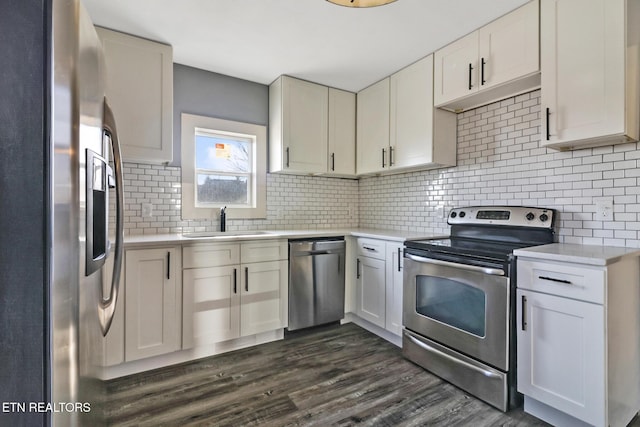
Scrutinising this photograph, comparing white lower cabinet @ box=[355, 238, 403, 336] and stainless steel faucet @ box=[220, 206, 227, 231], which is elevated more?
stainless steel faucet @ box=[220, 206, 227, 231]

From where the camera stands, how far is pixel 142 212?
267 cm

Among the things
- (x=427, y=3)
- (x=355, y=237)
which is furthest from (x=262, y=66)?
(x=355, y=237)

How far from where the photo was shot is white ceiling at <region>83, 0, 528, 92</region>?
205 centimetres

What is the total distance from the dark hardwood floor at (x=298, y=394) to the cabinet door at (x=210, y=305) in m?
0.19

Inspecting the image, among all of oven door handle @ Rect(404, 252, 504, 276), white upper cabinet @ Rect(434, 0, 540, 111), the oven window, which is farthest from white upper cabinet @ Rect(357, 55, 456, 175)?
the oven window

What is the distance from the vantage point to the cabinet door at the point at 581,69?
5.48ft

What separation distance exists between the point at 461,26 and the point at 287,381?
2788mm

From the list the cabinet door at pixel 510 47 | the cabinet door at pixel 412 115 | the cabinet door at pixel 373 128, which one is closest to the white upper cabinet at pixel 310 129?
the cabinet door at pixel 373 128

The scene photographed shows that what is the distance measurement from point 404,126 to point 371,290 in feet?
5.15

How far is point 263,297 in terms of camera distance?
271 centimetres

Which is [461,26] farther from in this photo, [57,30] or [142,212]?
[142,212]

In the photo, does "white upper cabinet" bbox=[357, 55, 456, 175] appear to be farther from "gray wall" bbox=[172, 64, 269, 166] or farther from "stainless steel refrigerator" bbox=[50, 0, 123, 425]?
"stainless steel refrigerator" bbox=[50, 0, 123, 425]

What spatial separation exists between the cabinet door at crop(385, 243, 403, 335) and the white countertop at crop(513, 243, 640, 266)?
0.97 metres

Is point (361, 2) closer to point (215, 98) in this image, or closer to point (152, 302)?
point (215, 98)
